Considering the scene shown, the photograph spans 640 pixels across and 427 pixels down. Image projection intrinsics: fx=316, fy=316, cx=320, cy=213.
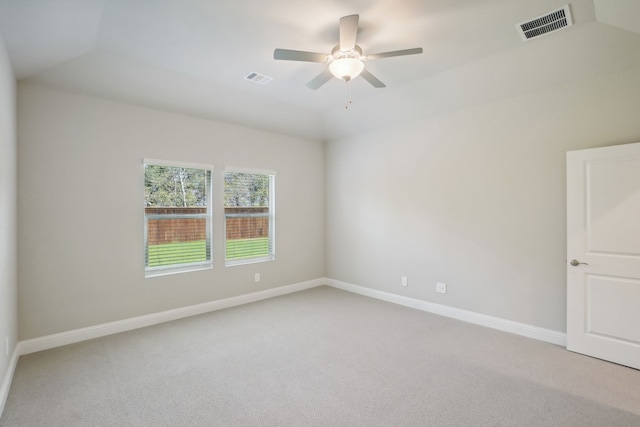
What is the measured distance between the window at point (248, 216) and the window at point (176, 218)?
0.33m

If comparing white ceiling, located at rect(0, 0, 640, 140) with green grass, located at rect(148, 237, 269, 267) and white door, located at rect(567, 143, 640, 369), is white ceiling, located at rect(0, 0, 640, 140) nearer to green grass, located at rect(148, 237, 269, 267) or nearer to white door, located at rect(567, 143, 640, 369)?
white door, located at rect(567, 143, 640, 369)

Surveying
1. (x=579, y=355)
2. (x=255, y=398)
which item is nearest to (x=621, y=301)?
(x=579, y=355)

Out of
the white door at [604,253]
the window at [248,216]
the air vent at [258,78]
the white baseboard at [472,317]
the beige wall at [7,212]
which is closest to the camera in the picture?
the beige wall at [7,212]

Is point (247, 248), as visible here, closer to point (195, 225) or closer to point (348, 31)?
point (195, 225)

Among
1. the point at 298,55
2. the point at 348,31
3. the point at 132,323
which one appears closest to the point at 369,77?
the point at 348,31

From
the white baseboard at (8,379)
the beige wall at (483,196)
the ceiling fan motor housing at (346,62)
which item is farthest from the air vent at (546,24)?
the white baseboard at (8,379)

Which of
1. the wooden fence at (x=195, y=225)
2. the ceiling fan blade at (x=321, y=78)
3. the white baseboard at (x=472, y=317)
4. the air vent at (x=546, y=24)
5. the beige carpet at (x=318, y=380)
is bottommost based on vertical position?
the beige carpet at (x=318, y=380)

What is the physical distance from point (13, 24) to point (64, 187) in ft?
5.50

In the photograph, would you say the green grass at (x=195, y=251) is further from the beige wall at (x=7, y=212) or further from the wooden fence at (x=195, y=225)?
the beige wall at (x=7, y=212)

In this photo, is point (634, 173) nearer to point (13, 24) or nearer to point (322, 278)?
point (322, 278)

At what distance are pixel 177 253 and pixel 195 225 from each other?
438 mm

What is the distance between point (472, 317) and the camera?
157 inches

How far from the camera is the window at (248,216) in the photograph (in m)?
4.74

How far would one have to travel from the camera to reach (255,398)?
240 centimetres
